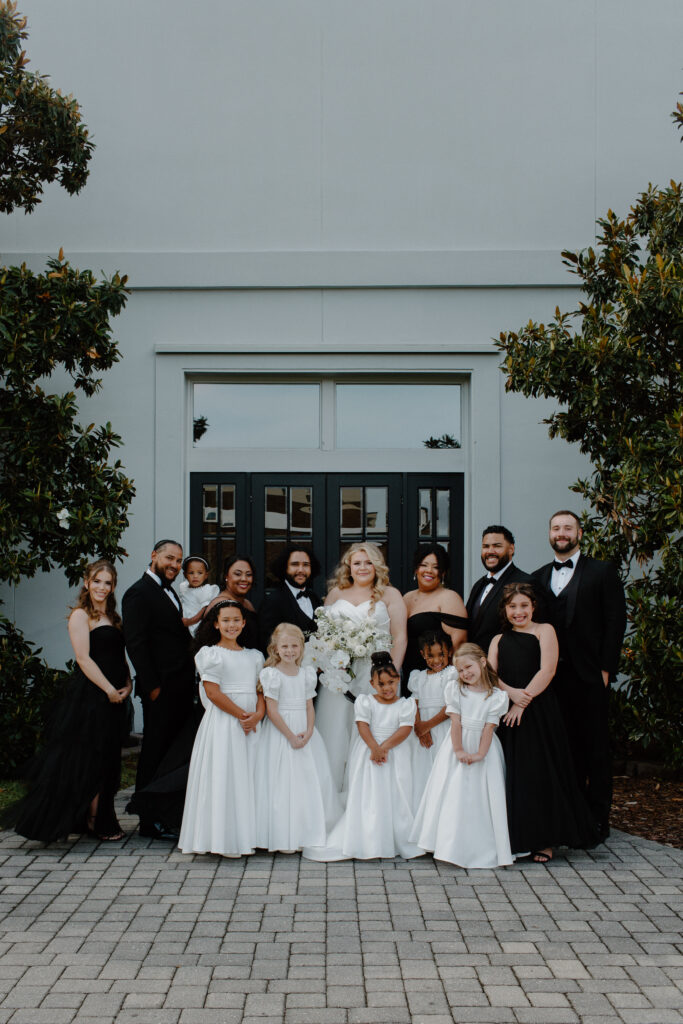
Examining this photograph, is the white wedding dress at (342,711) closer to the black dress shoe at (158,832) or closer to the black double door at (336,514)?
the black dress shoe at (158,832)

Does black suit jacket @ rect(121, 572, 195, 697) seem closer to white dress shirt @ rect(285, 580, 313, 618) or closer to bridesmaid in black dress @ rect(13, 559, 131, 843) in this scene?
bridesmaid in black dress @ rect(13, 559, 131, 843)

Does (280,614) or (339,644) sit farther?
→ (280,614)

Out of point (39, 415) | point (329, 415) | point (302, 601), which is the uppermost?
point (329, 415)

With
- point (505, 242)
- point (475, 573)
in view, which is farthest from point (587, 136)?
point (475, 573)

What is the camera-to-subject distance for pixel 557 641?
5.73m

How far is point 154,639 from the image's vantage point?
6.14 metres

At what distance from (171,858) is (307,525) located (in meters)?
4.15

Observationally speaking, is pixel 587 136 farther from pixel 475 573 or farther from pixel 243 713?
pixel 243 713

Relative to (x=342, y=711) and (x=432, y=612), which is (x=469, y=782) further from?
(x=432, y=612)

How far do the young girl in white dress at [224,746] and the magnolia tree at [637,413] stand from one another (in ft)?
9.71

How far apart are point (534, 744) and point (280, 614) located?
6.21ft

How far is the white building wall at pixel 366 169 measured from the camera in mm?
8992

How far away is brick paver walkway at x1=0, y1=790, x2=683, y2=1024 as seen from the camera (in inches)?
142

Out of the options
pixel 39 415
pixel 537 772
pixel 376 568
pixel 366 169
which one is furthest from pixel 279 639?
pixel 366 169
